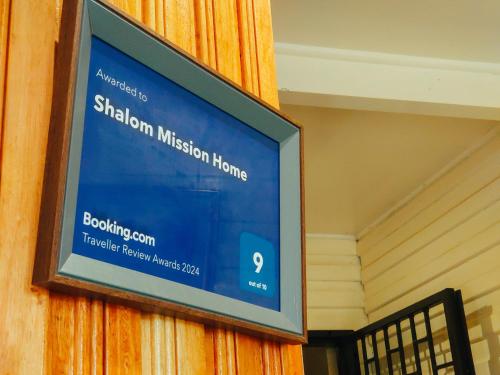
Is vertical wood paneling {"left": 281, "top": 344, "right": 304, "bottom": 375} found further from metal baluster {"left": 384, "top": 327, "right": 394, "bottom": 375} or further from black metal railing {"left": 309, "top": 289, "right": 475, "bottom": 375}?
metal baluster {"left": 384, "top": 327, "right": 394, "bottom": 375}

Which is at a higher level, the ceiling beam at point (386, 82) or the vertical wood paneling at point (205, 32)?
the ceiling beam at point (386, 82)

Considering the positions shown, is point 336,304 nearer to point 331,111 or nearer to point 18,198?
point 331,111

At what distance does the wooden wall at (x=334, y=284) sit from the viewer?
5.91 meters

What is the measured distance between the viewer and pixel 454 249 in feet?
15.8

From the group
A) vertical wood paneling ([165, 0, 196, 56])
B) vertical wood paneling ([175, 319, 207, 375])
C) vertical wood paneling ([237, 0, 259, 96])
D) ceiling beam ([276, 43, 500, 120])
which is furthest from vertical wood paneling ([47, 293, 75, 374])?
ceiling beam ([276, 43, 500, 120])

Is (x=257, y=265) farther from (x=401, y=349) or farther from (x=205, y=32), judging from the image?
(x=401, y=349)

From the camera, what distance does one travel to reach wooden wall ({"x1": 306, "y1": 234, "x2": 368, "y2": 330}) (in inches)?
233

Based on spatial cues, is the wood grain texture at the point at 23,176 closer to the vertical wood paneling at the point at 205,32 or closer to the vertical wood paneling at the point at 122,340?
the vertical wood paneling at the point at 122,340

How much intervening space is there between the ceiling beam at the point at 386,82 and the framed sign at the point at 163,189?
200 cm

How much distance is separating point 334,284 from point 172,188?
4939 millimetres

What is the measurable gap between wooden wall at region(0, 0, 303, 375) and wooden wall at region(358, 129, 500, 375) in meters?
3.29

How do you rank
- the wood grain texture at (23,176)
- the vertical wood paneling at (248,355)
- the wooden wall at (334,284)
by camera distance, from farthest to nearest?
the wooden wall at (334,284), the vertical wood paneling at (248,355), the wood grain texture at (23,176)

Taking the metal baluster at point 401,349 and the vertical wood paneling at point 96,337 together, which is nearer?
the vertical wood paneling at point 96,337

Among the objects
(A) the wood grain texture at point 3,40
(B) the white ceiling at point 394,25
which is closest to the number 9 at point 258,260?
(A) the wood grain texture at point 3,40
